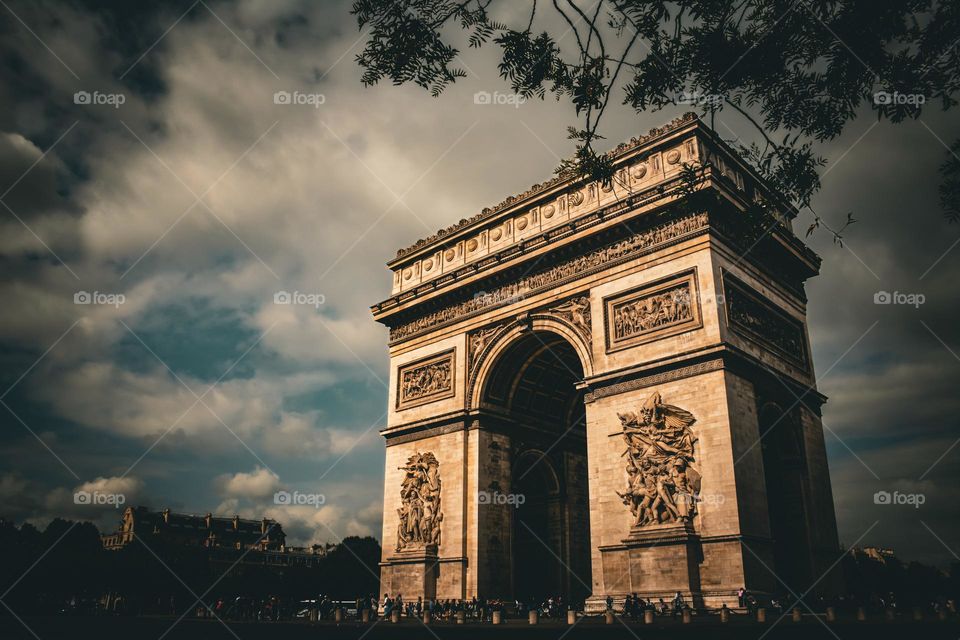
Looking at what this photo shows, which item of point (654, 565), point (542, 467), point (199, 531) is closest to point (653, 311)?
point (654, 565)

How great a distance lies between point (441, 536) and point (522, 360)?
22.5 ft

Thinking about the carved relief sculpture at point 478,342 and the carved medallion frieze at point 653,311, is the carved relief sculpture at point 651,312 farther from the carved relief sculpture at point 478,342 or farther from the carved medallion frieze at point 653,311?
the carved relief sculpture at point 478,342

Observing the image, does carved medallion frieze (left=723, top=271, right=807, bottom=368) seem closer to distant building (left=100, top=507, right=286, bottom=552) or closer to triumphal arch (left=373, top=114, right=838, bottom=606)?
triumphal arch (left=373, top=114, right=838, bottom=606)

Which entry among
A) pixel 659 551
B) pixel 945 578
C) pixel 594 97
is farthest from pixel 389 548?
pixel 945 578

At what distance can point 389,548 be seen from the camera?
24891 millimetres

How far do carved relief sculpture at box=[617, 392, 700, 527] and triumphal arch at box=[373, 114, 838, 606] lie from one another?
2.0 inches

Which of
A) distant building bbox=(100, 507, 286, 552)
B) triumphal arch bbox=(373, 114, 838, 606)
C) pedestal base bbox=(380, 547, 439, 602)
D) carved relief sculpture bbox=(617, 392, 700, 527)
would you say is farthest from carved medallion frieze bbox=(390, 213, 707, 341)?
distant building bbox=(100, 507, 286, 552)

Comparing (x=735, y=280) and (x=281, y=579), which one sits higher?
(x=735, y=280)

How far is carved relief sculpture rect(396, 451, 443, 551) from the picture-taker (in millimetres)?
23594

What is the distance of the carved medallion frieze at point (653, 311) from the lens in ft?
63.0

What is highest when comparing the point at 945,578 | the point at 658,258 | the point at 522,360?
the point at 658,258

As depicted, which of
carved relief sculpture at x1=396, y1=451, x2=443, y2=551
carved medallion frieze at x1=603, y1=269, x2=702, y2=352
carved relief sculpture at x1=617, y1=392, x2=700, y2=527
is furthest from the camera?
carved relief sculpture at x1=396, y1=451, x2=443, y2=551

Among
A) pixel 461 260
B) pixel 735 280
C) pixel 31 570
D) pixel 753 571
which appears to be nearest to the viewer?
pixel 753 571

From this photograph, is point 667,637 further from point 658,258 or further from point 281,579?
point 281,579
